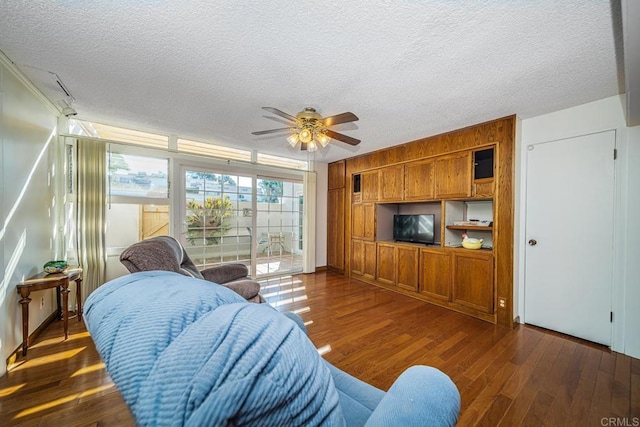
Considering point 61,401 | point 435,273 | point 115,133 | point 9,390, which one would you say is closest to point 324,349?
point 61,401

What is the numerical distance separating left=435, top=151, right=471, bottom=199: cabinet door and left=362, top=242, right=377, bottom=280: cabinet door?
155cm

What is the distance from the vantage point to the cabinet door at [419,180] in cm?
Answer: 360

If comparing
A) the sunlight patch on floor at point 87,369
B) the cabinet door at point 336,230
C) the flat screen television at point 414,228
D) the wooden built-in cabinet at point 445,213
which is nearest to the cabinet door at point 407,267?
the wooden built-in cabinet at point 445,213

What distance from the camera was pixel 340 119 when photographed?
2.30 meters

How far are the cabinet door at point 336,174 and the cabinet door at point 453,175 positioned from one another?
2066 mm

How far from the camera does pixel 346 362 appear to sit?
211 centimetres

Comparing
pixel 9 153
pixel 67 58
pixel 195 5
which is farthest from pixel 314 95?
pixel 9 153

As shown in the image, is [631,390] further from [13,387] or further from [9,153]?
[9,153]

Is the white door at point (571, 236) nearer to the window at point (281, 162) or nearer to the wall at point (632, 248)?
the wall at point (632, 248)

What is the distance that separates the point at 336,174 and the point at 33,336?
482 centimetres

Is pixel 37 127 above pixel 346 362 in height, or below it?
above

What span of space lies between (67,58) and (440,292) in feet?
15.2

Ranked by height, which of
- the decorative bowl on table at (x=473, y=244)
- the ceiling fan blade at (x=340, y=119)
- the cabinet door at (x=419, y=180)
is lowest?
the decorative bowl on table at (x=473, y=244)

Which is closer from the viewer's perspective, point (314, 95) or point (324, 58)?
point (324, 58)
